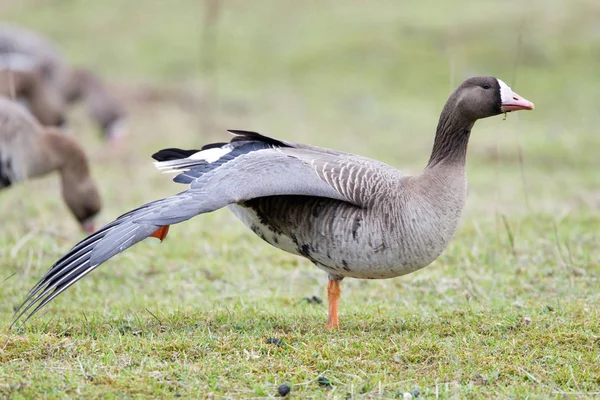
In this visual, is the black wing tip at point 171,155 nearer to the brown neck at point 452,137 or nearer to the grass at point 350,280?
the grass at point 350,280

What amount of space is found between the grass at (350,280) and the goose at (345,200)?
0.55m

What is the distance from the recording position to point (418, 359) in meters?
4.74

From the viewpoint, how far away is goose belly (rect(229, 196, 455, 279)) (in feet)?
16.8

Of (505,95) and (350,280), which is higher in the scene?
(505,95)

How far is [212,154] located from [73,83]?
420 inches

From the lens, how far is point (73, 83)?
15477mm

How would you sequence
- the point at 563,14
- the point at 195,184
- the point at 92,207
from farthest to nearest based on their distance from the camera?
the point at 563,14
the point at 92,207
the point at 195,184

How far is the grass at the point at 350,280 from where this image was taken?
448 centimetres

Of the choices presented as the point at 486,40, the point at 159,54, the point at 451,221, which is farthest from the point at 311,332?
the point at 159,54

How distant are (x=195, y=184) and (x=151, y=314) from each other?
3.60 feet

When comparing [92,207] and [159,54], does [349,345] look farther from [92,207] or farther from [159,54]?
[159,54]

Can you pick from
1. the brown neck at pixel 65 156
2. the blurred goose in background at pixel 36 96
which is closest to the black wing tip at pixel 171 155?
the brown neck at pixel 65 156

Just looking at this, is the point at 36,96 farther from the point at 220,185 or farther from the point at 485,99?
the point at 485,99

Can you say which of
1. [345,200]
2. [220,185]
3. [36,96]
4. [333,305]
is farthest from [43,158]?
[345,200]
